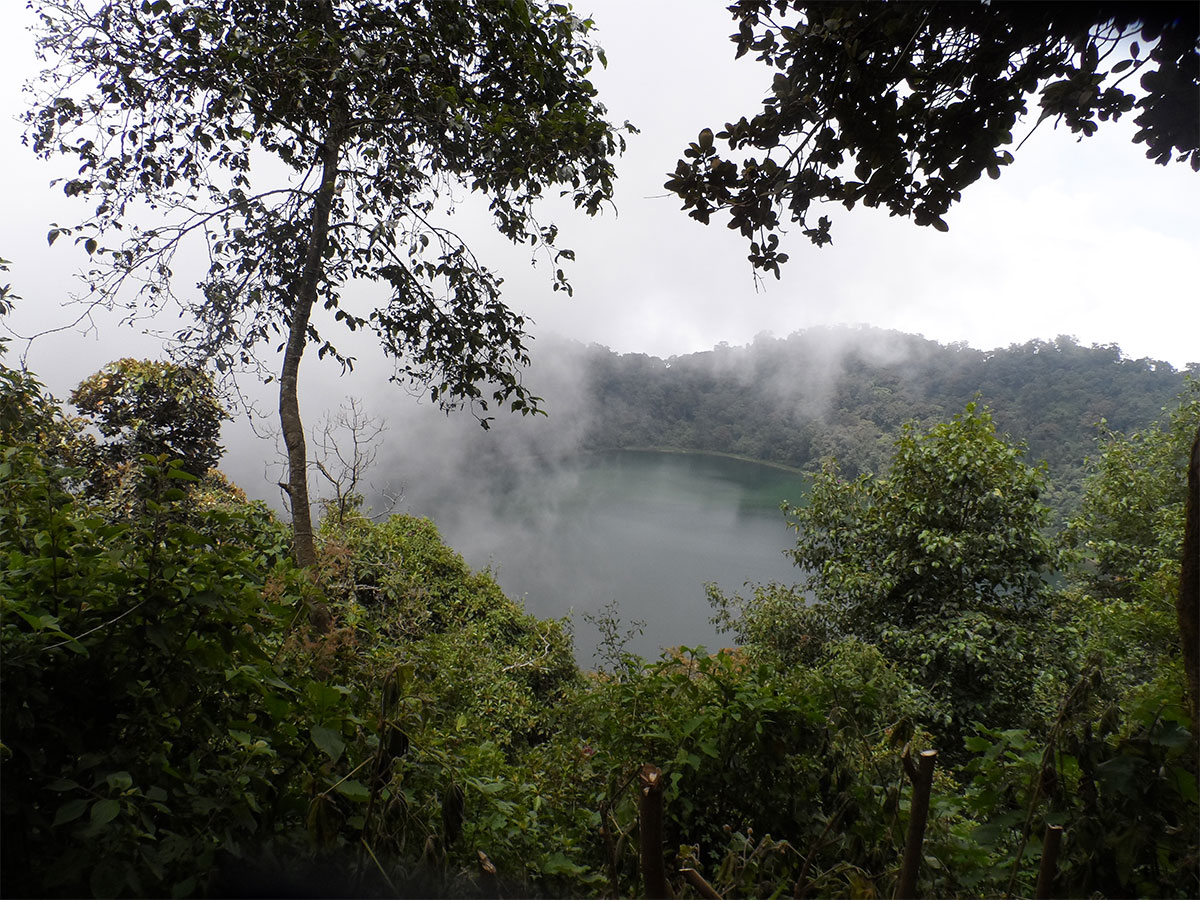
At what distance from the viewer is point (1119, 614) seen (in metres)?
5.06

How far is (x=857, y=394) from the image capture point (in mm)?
11547

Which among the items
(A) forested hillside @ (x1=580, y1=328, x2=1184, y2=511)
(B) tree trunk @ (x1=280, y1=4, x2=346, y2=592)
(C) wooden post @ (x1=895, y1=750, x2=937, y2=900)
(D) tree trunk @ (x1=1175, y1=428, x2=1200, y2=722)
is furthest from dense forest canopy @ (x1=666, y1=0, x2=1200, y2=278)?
(A) forested hillside @ (x1=580, y1=328, x2=1184, y2=511)

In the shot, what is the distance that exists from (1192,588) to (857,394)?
11.5m

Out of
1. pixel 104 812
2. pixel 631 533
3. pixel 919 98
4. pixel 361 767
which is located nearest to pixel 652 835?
pixel 361 767

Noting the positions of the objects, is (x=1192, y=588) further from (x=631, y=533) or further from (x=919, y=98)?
(x=631, y=533)

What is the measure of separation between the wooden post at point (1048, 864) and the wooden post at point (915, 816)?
148 mm

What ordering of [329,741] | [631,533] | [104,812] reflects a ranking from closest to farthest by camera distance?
[104,812], [329,741], [631,533]

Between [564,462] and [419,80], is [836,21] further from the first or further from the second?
[564,462]

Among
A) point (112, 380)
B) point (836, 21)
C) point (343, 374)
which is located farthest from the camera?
point (112, 380)

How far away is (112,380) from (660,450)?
8.81 meters

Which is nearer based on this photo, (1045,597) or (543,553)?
(1045,597)

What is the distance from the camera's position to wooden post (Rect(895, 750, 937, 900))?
712mm

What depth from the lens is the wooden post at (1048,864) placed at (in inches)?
28.3

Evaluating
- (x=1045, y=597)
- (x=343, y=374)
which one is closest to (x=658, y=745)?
(x=343, y=374)
